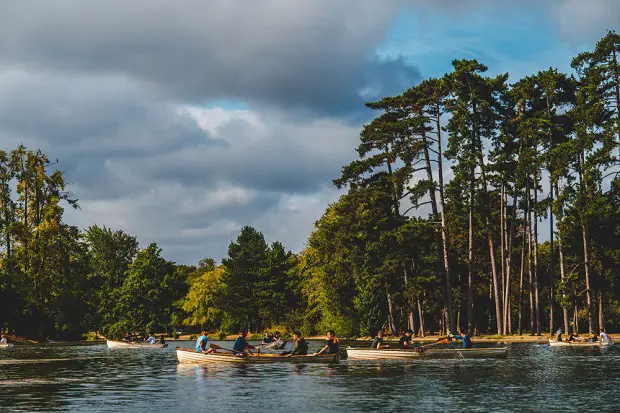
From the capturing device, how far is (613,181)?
91688 mm

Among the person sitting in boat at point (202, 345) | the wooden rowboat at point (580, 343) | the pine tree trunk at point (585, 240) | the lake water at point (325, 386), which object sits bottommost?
the lake water at point (325, 386)

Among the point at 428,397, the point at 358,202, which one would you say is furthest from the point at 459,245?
the point at 428,397

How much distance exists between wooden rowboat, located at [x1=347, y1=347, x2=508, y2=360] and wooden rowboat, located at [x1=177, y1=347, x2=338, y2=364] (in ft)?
16.4

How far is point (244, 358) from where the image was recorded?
54750 millimetres

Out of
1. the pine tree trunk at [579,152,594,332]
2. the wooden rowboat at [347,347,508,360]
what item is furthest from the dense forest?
the wooden rowboat at [347,347,508,360]

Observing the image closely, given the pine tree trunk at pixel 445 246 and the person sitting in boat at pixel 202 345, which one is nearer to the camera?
the person sitting in boat at pixel 202 345

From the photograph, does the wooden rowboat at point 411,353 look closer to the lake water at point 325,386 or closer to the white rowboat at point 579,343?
the lake water at point 325,386

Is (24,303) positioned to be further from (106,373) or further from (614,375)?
(614,375)

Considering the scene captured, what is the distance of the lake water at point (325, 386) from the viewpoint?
3070 centimetres

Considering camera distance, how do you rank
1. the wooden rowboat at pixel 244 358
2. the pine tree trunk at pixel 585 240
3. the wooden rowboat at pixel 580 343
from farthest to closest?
the pine tree trunk at pixel 585 240, the wooden rowboat at pixel 580 343, the wooden rowboat at pixel 244 358

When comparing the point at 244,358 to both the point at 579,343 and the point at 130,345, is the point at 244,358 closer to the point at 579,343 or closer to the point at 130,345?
the point at 579,343

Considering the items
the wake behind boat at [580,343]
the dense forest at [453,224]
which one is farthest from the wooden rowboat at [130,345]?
the wake behind boat at [580,343]

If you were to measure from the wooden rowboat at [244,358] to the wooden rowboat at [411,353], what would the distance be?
5.00 metres

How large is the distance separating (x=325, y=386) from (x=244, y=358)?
17003 millimetres
